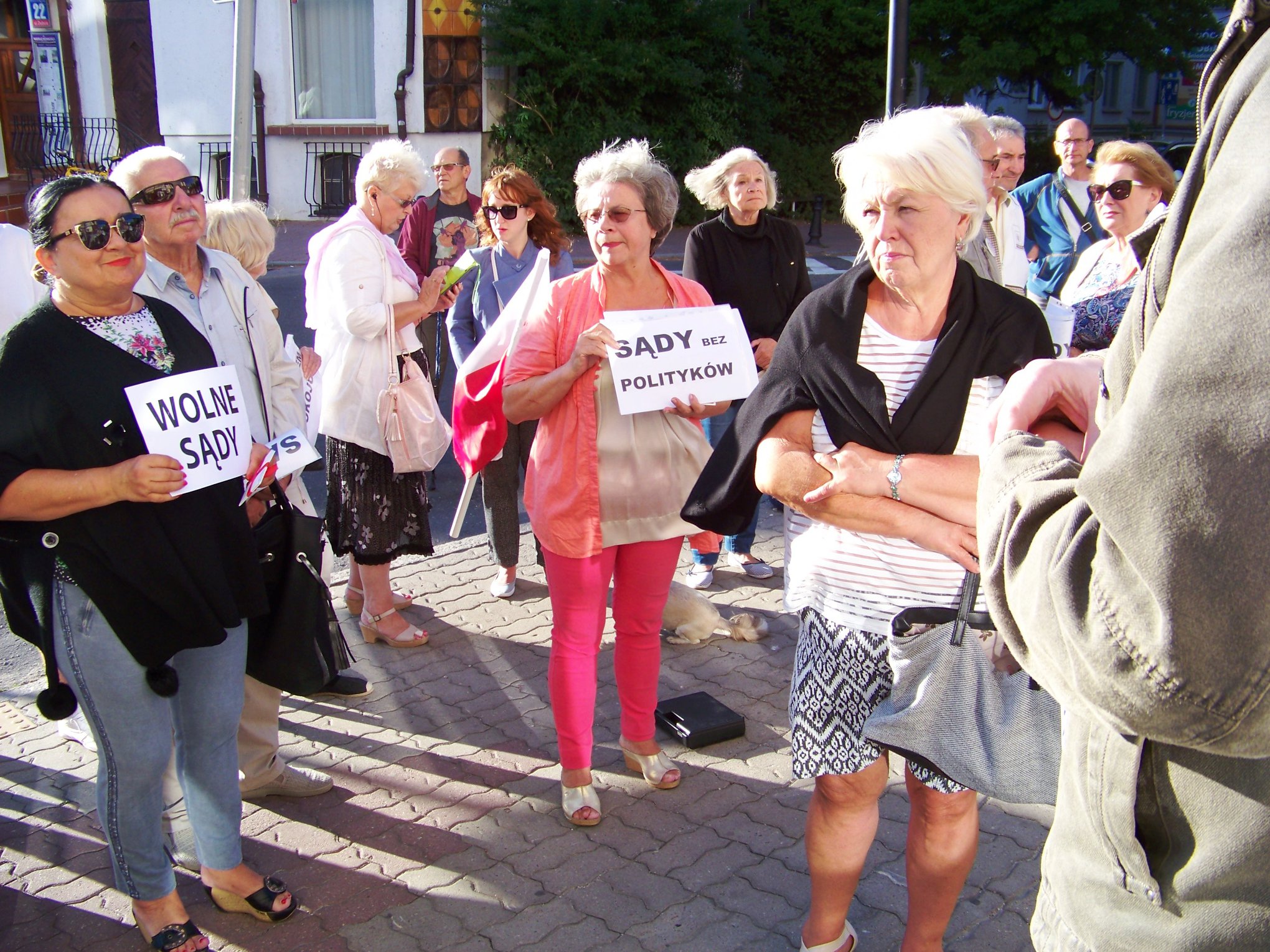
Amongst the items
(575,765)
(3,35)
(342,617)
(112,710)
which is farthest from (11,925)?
(3,35)

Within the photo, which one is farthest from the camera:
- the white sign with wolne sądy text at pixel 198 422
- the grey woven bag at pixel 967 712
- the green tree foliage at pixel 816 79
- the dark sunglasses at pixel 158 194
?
the green tree foliage at pixel 816 79

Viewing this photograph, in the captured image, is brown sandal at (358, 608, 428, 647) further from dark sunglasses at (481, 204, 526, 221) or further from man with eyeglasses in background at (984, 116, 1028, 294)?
man with eyeglasses in background at (984, 116, 1028, 294)

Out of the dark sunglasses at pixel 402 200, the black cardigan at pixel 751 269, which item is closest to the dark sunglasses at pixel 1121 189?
the black cardigan at pixel 751 269

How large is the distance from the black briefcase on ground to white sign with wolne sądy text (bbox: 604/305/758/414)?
1.19m

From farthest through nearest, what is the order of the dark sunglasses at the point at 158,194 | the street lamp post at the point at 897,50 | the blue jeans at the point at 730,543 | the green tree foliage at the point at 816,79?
the green tree foliage at the point at 816,79, the street lamp post at the point at 897,50, the blue jeans at the point at 730,543, the dark sunglasses at the point at 158,194

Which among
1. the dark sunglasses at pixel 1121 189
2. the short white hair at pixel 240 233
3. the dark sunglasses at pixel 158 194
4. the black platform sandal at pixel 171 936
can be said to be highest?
the dark sunglasses at pixel 1121 189

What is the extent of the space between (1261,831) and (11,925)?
3180 mm

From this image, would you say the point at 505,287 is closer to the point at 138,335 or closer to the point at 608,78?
the point at 138,335

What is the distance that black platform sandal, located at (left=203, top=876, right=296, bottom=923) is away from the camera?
120 inches

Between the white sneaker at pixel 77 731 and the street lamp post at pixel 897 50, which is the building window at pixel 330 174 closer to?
the street lamp post at pixel 897 50

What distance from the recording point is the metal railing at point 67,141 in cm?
1773

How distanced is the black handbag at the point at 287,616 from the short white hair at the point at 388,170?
202 centimetres

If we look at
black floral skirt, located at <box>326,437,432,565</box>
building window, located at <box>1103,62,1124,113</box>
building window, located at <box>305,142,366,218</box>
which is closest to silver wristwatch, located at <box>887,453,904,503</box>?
black floral skirt, located at <box>326,437,432,565</box>

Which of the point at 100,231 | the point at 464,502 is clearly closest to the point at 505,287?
the point at 464,502
